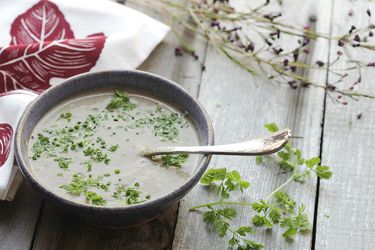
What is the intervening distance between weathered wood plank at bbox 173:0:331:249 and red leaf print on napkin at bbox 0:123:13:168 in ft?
1.30

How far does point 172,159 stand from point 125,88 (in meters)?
0.25

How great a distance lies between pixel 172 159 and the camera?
1.39 metres

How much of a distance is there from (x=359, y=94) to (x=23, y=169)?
80 cm

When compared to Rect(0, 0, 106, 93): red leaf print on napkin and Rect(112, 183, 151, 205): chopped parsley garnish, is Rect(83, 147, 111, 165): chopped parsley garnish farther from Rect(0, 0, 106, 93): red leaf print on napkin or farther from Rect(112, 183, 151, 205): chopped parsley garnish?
Rect(0, 0, 106, 93): red leaf print on napkin

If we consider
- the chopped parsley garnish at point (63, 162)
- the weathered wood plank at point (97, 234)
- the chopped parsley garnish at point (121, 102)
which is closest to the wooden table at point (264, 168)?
the weathered wood plank at point (97, 234)

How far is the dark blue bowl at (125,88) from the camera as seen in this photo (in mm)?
1252

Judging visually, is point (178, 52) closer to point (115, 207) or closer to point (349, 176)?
point (349, 176)

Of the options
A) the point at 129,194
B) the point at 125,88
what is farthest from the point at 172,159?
the point at 125,88

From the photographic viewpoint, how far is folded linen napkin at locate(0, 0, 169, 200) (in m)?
1.64

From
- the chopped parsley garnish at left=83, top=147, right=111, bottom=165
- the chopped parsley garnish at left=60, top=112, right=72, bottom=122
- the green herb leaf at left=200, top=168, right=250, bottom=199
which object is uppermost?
the chopped parsley garnish at left=60, top=112, right=72, bottom=122

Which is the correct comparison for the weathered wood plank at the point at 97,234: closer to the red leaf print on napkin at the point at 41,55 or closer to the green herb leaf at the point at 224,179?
the green herb leaf at the point at 224,179

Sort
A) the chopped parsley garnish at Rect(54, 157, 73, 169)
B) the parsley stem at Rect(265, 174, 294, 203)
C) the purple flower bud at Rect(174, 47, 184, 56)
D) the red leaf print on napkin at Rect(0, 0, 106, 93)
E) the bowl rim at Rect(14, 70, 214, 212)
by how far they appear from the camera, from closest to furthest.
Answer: the bowl rim at Rect(14, 70, 214, 212) → the chopped parsley garnish at Rect(54, 157, 73, 169) → the parsley stem at Rect(265, 174, 294, 203) → the red leaf print on napkin at Rect(0, 0, 106, 93) → the purple flower bud at Rect(174, 47, 184, 56)

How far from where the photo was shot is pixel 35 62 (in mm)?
1653

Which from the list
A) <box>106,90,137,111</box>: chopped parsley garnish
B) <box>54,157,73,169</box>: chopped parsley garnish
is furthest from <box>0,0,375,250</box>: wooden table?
<box>106,90,137,111</box>: chopped parsley garnish
